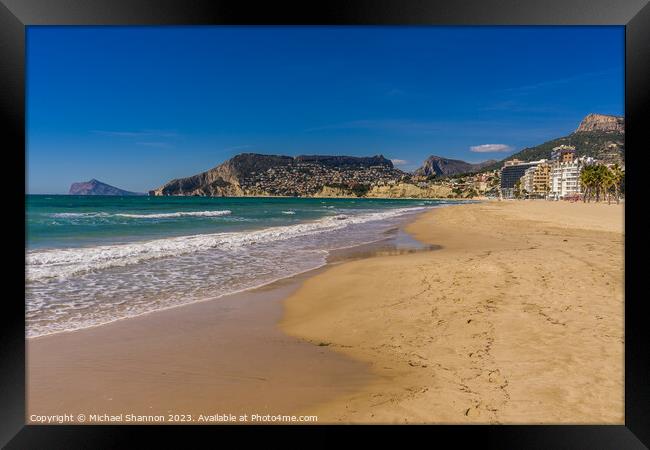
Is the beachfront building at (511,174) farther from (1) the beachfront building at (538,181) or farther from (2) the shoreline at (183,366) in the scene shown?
(2) the shoreline at (183,366)

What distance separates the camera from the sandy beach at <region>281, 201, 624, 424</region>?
246 centimetres

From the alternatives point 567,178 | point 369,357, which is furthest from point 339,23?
point 567,178

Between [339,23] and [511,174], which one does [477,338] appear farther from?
[511,174]

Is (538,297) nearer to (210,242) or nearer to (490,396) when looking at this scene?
(490,396)

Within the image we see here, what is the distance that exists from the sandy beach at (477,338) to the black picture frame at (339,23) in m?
0.47

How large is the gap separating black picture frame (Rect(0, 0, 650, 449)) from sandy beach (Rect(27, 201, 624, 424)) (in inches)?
17.4

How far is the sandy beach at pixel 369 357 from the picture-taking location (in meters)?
2.54

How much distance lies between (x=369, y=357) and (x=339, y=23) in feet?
8.68

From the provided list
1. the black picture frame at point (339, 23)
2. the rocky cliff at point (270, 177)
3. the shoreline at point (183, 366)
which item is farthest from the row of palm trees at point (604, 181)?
the rocky cliff at point (270, 177)

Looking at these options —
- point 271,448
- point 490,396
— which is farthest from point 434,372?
point 271,448

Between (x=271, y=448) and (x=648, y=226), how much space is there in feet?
8.45

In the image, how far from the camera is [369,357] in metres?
3.33

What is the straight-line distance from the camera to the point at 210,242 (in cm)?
1204

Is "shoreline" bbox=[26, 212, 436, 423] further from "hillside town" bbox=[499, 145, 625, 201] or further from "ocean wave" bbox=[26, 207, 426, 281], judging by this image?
"hillside town" bbox=[499, 145, 625, 201]
